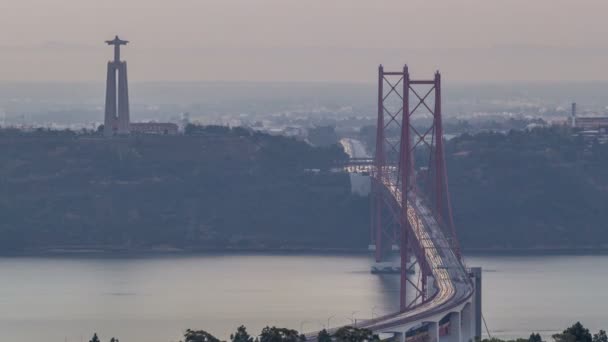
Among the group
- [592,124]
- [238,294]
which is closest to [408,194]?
[238,294]

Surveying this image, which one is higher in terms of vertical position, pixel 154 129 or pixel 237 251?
pixel 154 129

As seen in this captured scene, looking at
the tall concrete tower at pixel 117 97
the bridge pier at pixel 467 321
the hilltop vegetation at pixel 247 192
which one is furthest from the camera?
the tall concrete tower at pixel 117 97

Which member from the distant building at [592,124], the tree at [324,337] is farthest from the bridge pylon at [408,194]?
the distant building at [592,124]

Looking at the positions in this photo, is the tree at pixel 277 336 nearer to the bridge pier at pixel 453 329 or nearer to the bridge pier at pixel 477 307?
the bridge pier at pixel 453 329

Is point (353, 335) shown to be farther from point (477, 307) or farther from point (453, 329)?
point (477, 307)

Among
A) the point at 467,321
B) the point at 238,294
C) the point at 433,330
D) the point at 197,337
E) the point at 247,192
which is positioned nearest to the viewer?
the point at 197,337

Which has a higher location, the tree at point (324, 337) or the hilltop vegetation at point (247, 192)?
the hilltop vegetation at point (247, 192)

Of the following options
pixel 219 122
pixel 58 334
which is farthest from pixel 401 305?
pixel 219 122
